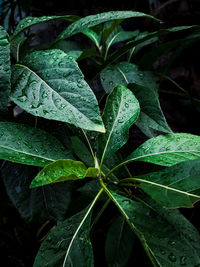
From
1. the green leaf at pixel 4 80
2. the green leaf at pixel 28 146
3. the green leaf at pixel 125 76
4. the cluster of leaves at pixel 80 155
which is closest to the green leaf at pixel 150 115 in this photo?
the cluster of leaves at pixel 80 155

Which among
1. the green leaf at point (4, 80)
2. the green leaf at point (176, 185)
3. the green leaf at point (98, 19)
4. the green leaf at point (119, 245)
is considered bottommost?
the green leaf at point (119, 245)

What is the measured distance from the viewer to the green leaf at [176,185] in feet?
1.49

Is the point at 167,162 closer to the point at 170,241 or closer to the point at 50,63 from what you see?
the point at 170,241

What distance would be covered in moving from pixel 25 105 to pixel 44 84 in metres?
0.07

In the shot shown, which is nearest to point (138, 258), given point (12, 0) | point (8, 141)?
point (8, 141)

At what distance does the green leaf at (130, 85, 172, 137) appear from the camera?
0.65 metres

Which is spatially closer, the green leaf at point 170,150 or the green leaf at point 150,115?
the green leaf at point 170,150

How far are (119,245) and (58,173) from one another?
47cm

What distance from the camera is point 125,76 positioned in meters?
0.82

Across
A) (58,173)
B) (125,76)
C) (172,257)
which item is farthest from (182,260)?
(125,76)

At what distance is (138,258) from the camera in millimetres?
1003

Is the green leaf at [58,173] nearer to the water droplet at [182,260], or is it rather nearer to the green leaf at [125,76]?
the water droplet at [182,260]

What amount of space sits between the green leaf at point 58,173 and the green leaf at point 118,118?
0.52 ft

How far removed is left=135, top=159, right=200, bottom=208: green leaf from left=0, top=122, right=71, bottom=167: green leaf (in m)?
0.22
